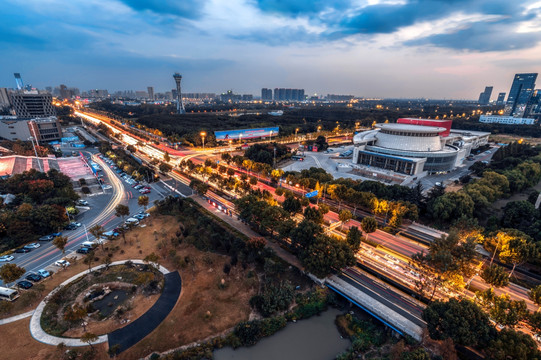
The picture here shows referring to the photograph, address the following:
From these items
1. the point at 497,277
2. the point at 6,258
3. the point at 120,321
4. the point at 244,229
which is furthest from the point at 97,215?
the point at 497,277

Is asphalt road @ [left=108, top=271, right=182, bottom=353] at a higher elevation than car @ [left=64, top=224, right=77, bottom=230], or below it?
below

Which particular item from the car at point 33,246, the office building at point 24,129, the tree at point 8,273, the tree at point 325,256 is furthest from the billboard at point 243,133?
the tree at point 325,256

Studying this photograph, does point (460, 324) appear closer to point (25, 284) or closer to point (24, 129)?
point (25, 284)

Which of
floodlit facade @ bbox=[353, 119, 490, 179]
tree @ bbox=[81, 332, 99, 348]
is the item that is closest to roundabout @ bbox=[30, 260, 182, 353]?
tree @ bbox=[81, 332, 99, 348]

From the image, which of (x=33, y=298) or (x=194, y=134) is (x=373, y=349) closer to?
(x=33, y=298)

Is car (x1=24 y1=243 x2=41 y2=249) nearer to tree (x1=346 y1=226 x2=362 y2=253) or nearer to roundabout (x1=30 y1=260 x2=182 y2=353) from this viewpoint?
roundabout (x1=30 y1=260 x2=182 y2=353)

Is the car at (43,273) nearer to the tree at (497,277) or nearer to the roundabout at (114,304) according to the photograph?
the roundabout at (114,304)
